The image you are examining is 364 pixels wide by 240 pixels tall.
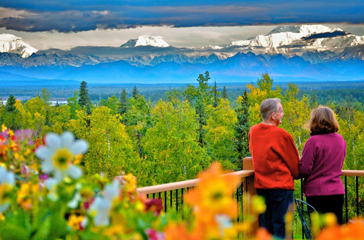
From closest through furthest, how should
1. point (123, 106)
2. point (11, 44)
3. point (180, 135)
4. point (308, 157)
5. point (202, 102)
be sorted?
point (308, 157) < point (180, 135) < point (202, 102) < point (123, 106) < point (11, 44)

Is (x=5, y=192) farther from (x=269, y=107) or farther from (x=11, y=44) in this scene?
(x=11, y=44)

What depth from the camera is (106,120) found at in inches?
1049

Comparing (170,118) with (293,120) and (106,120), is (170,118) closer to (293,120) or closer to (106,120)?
(106,120)

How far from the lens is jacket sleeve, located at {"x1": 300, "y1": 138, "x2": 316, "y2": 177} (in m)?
3.49

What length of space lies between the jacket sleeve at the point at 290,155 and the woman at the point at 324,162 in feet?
0.17

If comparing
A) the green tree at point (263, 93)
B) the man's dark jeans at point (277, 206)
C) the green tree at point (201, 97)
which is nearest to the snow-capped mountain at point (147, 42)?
the green tree at point (201, 97)

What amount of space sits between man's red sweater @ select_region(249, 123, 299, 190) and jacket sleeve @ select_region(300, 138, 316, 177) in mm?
65

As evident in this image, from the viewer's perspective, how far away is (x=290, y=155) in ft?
11.7

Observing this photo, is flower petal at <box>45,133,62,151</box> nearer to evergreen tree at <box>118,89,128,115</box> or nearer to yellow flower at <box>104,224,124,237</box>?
yellow flower at <box>104,224,124,237</box>

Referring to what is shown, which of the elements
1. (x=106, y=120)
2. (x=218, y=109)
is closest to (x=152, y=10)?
(x=218, y=109)

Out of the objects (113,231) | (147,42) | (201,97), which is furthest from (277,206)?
(147,42)

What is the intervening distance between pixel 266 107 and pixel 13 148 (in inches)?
92.6

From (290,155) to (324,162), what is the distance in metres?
0.28

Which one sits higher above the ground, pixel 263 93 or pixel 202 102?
pixel 263 93
